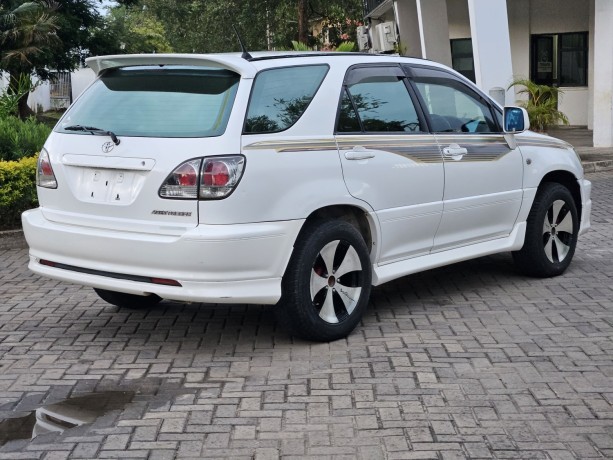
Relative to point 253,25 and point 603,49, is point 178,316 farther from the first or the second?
point 253,25

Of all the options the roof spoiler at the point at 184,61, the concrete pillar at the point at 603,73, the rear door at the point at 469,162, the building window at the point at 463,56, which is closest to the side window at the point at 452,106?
the rear door at the point at 469,162

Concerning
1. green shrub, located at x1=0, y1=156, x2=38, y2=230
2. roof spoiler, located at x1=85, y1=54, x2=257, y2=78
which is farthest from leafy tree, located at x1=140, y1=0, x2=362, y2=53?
roof spoiler, located at x1=85, y1=54, x2=257, y2=78

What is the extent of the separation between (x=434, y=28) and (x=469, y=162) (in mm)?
17737

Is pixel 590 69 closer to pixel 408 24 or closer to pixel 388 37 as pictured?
pixel 408 24

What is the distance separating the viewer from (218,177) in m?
5.88

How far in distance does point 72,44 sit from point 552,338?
90.4ft

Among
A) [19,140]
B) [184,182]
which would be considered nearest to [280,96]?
[184,182]

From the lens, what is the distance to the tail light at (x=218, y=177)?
587 centimetres

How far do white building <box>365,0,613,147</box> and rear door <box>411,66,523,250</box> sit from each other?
1230 cm

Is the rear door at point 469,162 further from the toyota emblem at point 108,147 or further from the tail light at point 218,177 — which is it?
the toyota emblem at point 108,147

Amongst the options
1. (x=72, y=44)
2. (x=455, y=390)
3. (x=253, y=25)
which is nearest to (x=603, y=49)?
(x=455, y=390)

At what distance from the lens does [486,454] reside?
458cm

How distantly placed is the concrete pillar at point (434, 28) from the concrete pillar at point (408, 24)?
3.57 m

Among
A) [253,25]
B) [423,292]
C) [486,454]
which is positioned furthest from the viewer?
[253,25]
